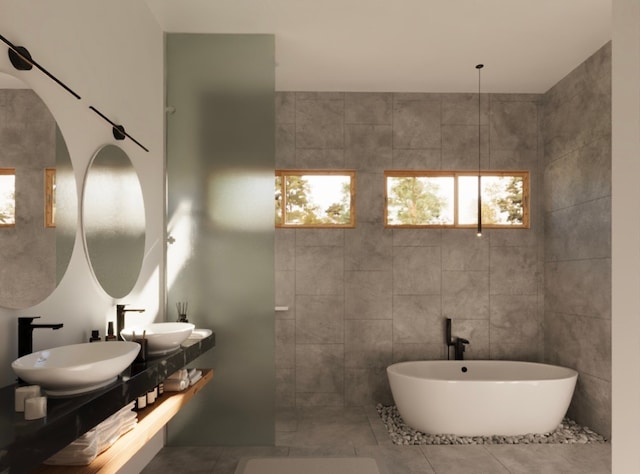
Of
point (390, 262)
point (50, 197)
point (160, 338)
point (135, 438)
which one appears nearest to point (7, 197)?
point (50, 197)

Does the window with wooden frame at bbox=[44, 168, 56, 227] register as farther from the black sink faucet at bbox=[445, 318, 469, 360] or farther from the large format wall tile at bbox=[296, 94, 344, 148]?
the black sink faucet at bbox=[445, 318, 469, 360]

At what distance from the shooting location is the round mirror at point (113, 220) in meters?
2.60

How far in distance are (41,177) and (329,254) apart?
3281 millimetres

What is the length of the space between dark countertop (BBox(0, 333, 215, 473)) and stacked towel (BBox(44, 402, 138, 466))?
0.53 feet

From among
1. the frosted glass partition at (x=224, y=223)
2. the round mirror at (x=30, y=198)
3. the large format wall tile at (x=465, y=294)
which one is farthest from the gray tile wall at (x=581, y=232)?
the round mirror at (x=30, y=198)

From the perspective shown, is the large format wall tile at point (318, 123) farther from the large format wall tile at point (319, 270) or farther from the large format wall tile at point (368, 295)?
the large format wall tile at point (368, 295)

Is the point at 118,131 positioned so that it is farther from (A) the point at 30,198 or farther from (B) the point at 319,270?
(B) the point at 319,270

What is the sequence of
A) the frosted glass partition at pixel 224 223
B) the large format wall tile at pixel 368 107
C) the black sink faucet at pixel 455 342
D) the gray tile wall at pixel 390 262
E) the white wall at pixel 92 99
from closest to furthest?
1. the white wall at pixel 92 99
2. the frosted glass partition at pixel 224 223
3. the black sink faucet at pixel 455 342
4. the gray tile wall at pixel 390 262
5. the large format wall tile at pixel 368 107

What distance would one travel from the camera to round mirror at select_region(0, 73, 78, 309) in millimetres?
1924

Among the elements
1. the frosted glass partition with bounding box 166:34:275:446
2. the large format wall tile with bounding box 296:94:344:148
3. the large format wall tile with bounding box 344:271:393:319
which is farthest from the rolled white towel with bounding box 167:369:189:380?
the large format wall tile with bounding box 296:94:344:148

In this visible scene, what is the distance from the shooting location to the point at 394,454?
12.4 ft

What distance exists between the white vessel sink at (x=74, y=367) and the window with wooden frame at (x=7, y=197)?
0.52m

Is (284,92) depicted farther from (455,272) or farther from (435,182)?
(455,272)

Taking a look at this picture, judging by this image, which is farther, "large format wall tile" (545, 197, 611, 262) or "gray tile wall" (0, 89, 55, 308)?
"large format wall tile" (545, 197, 611, 262)
